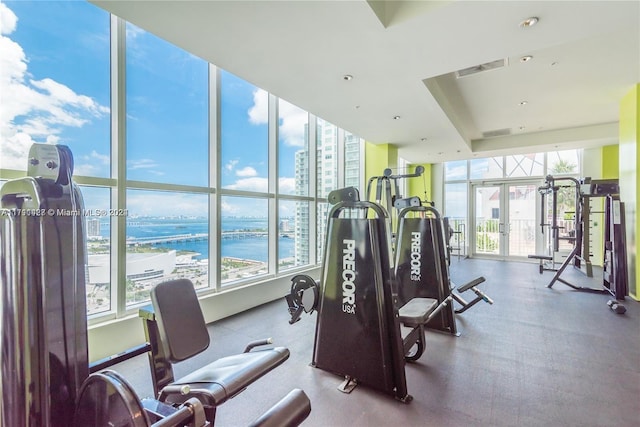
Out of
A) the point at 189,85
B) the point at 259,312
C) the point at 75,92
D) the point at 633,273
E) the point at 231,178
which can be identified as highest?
the point at 189,85

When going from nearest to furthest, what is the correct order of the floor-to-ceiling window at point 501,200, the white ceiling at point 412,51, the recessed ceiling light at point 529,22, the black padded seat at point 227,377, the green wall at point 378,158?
1. the black padded seat at point 227,377
2. the white ceiling at point 412,51
3. the recessed ceiling light at point 529,22
4. the green wall at point 378,158
5. the floor-to-ceiling window at point 501,200

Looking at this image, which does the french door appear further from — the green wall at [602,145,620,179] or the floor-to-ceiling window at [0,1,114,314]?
the floor-to-ceiling window at [0,1,114,314]

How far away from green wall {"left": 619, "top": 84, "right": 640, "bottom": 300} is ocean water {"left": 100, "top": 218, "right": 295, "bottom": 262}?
523 cm

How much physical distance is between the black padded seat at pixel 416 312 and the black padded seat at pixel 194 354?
1306 mm

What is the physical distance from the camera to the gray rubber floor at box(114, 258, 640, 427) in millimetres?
2004

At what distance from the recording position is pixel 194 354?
1.57m

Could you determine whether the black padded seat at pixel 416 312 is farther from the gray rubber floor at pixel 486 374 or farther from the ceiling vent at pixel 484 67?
the ceiling vent at pixel 484 67

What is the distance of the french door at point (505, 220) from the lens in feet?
27.2

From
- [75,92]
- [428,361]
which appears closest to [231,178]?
[75,92]

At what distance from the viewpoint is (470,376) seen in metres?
2.47

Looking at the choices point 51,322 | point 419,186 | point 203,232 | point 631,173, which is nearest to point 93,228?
point 203,232

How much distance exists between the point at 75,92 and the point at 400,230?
3.62 m

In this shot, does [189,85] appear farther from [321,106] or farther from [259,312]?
[259,312]

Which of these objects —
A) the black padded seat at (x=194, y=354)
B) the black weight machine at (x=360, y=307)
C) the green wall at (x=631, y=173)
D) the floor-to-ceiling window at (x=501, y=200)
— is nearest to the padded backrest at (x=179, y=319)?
the black padded seat at (x=194, y=354)
